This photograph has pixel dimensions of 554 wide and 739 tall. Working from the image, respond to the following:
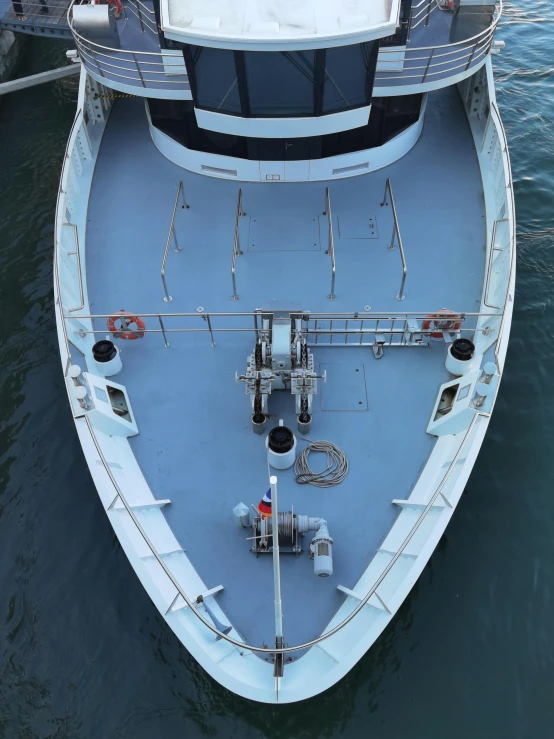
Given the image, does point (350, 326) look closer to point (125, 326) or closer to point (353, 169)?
point (125, 326)

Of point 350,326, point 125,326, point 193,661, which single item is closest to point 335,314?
point 350,326

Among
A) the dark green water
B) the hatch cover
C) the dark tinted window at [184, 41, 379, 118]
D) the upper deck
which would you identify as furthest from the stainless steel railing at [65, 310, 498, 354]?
the upper deck

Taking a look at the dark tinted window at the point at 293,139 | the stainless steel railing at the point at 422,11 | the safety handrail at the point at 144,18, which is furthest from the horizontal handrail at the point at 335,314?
the safety handrail at the point at 144,18

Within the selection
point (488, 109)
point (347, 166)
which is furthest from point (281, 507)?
point (488, 109)

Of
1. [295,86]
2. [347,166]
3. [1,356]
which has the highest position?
[295,86]

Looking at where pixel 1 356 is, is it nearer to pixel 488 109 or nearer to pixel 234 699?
pixel 234 699

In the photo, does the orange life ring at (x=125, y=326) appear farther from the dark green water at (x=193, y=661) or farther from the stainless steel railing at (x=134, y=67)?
the stainless steel railing at (x=134, y=67)
